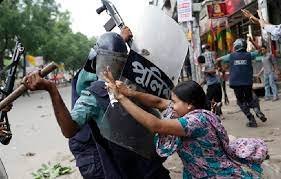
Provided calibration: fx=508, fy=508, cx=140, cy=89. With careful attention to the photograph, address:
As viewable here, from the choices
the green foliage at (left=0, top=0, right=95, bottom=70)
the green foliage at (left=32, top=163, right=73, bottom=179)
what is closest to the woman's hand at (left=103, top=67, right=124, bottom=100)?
the green foliage at (left=32, top=163, right=73, bottom=179)

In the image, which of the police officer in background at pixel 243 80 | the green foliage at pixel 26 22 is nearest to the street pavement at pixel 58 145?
the police officer in background at pixel 243 80

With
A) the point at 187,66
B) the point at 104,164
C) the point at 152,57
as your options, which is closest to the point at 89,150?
the point at 104,164

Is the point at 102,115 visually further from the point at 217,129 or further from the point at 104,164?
the point at 217,129

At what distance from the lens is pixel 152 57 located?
8.52 ft

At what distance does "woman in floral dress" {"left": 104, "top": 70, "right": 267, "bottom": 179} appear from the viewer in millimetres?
2434

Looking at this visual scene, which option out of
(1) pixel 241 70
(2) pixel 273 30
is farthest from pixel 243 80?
(2) pixel 273 30

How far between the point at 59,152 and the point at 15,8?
96.1 feet

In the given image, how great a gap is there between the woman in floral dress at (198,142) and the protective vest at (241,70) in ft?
20.9

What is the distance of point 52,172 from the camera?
266 inches

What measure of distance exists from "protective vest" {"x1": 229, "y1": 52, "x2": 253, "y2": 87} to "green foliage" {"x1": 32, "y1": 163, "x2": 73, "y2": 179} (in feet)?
11.7

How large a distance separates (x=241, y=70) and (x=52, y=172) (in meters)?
3.90

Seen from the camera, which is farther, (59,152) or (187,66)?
(187,66)

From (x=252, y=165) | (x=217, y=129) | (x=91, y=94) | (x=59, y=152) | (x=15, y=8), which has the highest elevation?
(x=15, y=8)

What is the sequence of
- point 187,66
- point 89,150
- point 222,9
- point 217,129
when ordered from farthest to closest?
1. point 187,66
2. point 222,9
3. point 89,150
4. point 217,129
